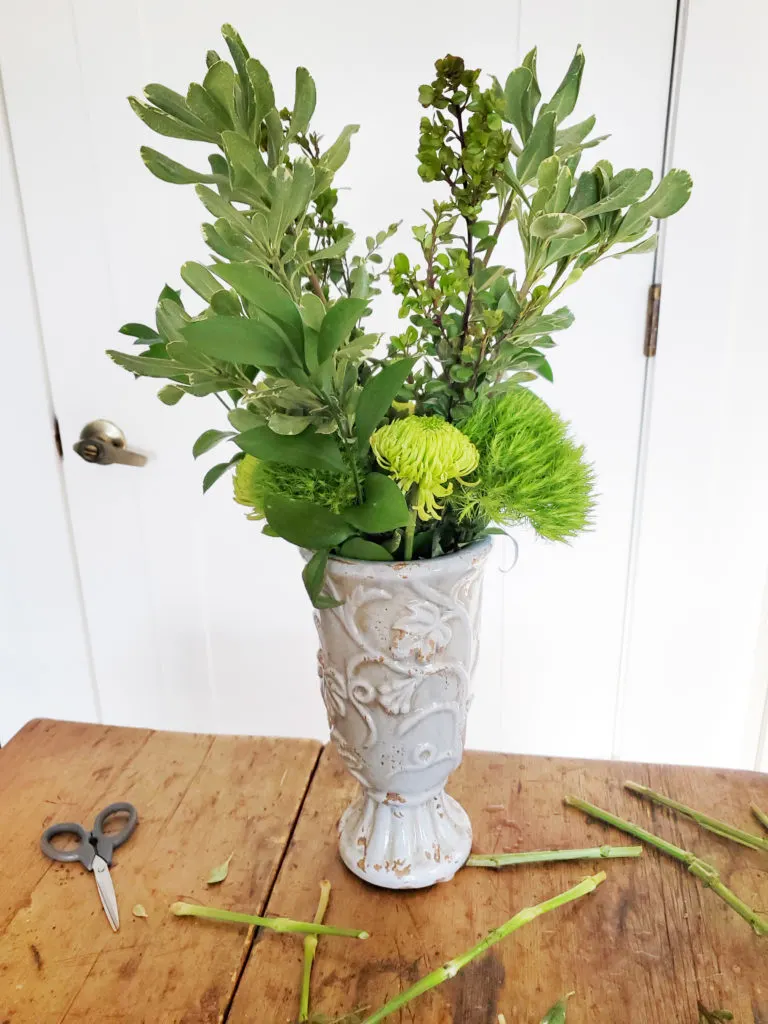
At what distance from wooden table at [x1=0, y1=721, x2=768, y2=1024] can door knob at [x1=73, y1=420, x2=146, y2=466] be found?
46 centimetres

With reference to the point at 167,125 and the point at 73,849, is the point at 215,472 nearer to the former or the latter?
the point at 167,125

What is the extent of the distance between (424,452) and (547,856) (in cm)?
39

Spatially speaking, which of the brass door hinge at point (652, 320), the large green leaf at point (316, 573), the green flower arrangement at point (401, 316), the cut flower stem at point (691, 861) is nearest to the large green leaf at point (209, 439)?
the green flower arrangement at point (401, 316)

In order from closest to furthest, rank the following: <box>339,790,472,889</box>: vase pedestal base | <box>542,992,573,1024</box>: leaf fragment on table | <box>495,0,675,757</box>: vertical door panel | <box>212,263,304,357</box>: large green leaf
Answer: <box>212,263,304,357</box>: large green leaf → <box>542,992,573,1024</box>: leaf fragment on table → <box>339,790,472,889</box>: vase pedestal base → <box>495,0,675,757</box>: vertical door panel

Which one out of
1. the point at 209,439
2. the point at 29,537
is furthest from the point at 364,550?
the point at 29,537

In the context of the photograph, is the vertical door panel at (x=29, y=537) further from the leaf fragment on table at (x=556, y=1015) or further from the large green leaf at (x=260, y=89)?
the leaf fragment on table at (x=556, y=1015)

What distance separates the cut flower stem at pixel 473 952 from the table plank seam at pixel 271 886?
0.32 ft

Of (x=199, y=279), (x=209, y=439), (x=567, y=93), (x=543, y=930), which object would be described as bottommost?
(x=543, y=930)

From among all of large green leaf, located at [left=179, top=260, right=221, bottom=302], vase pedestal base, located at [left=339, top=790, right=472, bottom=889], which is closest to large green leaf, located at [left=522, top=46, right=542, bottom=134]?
large green leaf, located at [left=179, top=260, right=221, bottom=302]

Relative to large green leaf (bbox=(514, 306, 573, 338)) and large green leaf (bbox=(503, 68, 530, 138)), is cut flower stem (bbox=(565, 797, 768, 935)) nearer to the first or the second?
large green leaf (bbox=(514, 306, 573, 338))

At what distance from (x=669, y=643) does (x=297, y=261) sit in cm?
92

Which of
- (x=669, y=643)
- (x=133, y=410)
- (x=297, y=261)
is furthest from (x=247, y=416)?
(x=669, y=643)

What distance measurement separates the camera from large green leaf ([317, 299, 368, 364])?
420 mm

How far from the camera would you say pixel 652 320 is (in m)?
1.04
